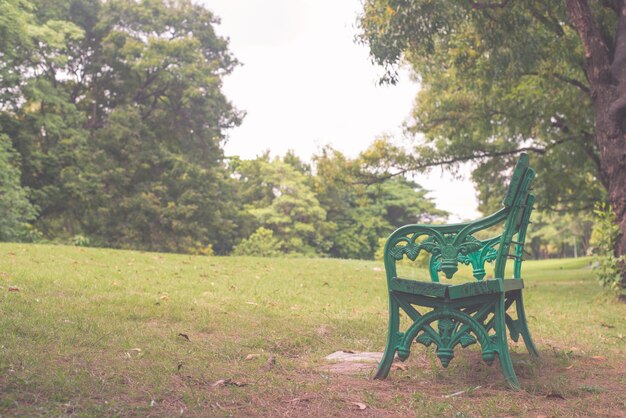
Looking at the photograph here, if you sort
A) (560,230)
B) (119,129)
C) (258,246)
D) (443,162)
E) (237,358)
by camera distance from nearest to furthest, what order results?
(237,358) → (443,162) → (119,129) → (258,246) → (560,230)

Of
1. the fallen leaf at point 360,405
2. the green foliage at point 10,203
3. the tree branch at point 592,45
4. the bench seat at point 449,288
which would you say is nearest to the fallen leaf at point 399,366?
the bench seat at point 449,288

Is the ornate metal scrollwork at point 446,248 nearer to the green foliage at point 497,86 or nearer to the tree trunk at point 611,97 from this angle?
the tree trunk at point 611,97

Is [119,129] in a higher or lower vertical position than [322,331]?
higher

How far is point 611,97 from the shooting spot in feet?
29.7

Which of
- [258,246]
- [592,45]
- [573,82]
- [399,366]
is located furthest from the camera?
[258,246]

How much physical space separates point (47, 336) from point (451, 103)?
1291cm

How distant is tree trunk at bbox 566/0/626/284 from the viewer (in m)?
8.84

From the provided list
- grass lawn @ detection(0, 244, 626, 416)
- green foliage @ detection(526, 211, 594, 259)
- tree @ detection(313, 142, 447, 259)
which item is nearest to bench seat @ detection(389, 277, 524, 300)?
grass lawn @ detection(0, 244, 626, 416)

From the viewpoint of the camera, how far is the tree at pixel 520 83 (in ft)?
30.2

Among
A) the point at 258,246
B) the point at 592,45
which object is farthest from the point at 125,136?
the point at 592,45

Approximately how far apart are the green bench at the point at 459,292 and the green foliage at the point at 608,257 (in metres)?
5.59

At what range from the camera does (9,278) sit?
21.5 ft

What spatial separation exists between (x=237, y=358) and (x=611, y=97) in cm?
747

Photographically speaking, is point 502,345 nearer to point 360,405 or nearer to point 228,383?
point 360,405
